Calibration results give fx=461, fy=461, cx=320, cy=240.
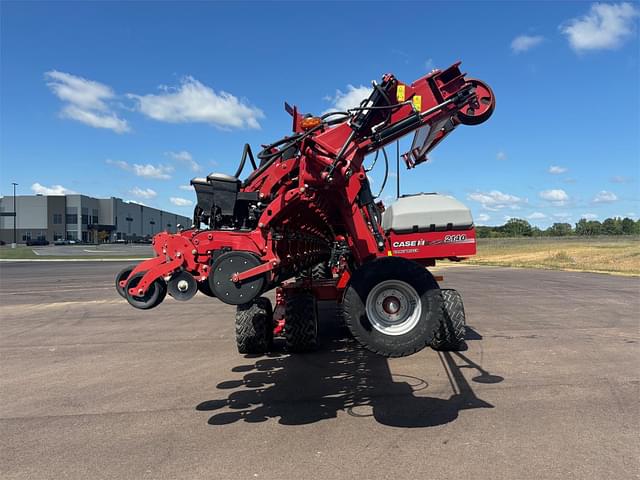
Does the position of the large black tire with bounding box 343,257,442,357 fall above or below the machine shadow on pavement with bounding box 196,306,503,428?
above

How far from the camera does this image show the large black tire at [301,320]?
720cm

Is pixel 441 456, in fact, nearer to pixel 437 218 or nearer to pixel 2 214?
pixel 437 218

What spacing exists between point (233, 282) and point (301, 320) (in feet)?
11.0

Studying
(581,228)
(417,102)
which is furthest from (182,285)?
(581,228)

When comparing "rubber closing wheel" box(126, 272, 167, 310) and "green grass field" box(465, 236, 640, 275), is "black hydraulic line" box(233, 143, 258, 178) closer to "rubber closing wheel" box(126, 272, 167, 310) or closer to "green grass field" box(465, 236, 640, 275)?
"rubber closing wheel" box(126, 272, 167, 310)

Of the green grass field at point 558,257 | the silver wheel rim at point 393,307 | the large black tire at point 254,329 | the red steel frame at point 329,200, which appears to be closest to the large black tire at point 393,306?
the silver wheel rim at point 393,307

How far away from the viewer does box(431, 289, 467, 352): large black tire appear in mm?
7328

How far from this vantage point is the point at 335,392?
18.3 feet

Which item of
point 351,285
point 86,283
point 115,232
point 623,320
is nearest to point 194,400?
point 351,285

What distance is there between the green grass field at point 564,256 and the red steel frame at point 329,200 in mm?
25340

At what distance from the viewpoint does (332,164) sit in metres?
4.21

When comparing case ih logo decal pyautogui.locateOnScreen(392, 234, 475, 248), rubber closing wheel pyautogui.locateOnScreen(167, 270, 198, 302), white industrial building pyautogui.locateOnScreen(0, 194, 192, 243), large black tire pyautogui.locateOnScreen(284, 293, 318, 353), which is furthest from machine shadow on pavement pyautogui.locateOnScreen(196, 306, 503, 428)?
white industrial building pyautogui.locateOnScreen(0, 194, 192, 243)

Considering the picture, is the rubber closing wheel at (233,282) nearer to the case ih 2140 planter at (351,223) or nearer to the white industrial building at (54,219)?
the case ih 2140 planter at (351,223)

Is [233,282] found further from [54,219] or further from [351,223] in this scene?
[54,219]
